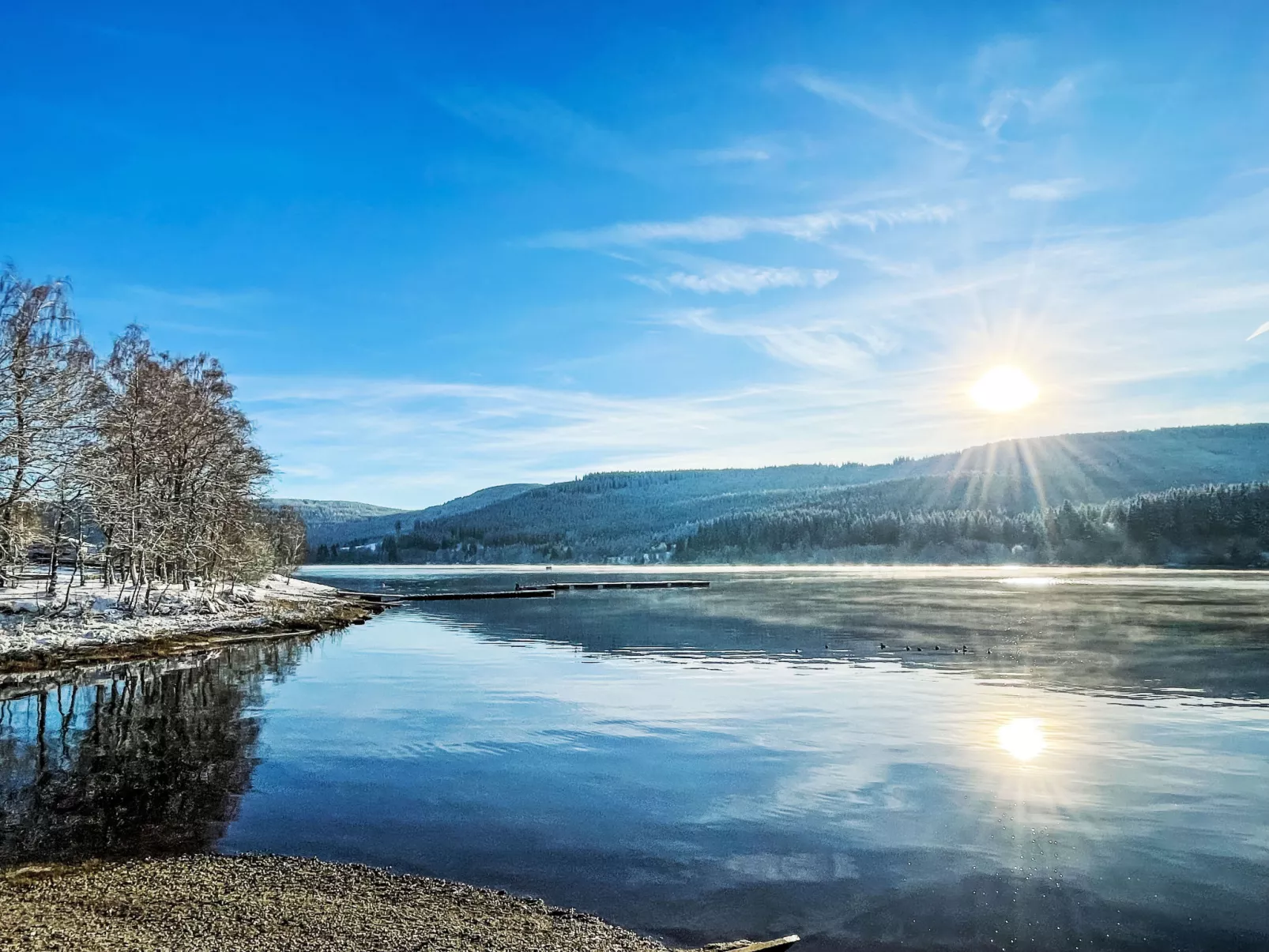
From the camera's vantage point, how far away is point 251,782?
16.6m

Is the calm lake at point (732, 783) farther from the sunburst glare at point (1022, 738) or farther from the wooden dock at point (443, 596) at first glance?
the wooden dock at point (443, 596)

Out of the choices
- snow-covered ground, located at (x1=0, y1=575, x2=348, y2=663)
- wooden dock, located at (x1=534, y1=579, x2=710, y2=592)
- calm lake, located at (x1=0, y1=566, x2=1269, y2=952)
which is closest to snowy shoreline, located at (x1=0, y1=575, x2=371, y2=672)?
snow-covered ground, located at (x1=0, y1=575, x2=348, y2=663)

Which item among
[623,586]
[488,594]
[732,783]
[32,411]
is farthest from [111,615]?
A: [623,586]

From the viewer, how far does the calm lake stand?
11.1 m

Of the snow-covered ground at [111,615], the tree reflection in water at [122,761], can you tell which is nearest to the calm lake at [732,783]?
the tree reflection in water at [122,761]

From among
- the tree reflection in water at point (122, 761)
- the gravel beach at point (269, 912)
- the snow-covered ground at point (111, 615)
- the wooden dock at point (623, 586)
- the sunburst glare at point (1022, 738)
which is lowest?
the wooden dock at point (623, 586)

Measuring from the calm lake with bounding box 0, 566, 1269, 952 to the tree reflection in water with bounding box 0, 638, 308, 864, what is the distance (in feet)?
0.29

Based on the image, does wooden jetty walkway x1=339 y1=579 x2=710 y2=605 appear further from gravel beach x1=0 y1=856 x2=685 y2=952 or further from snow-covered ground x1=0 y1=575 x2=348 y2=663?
gravel beach x1=0 y1=856 x2=685 y2=952

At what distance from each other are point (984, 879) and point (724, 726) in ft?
37.7

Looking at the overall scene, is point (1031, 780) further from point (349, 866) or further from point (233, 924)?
point (233, 924)

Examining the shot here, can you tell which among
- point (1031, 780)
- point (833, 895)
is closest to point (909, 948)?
point (833, 895)

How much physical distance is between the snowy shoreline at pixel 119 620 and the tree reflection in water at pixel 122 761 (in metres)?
3.17

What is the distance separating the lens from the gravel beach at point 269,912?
8719mm

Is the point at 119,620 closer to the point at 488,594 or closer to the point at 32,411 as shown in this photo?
the point at 32,411
